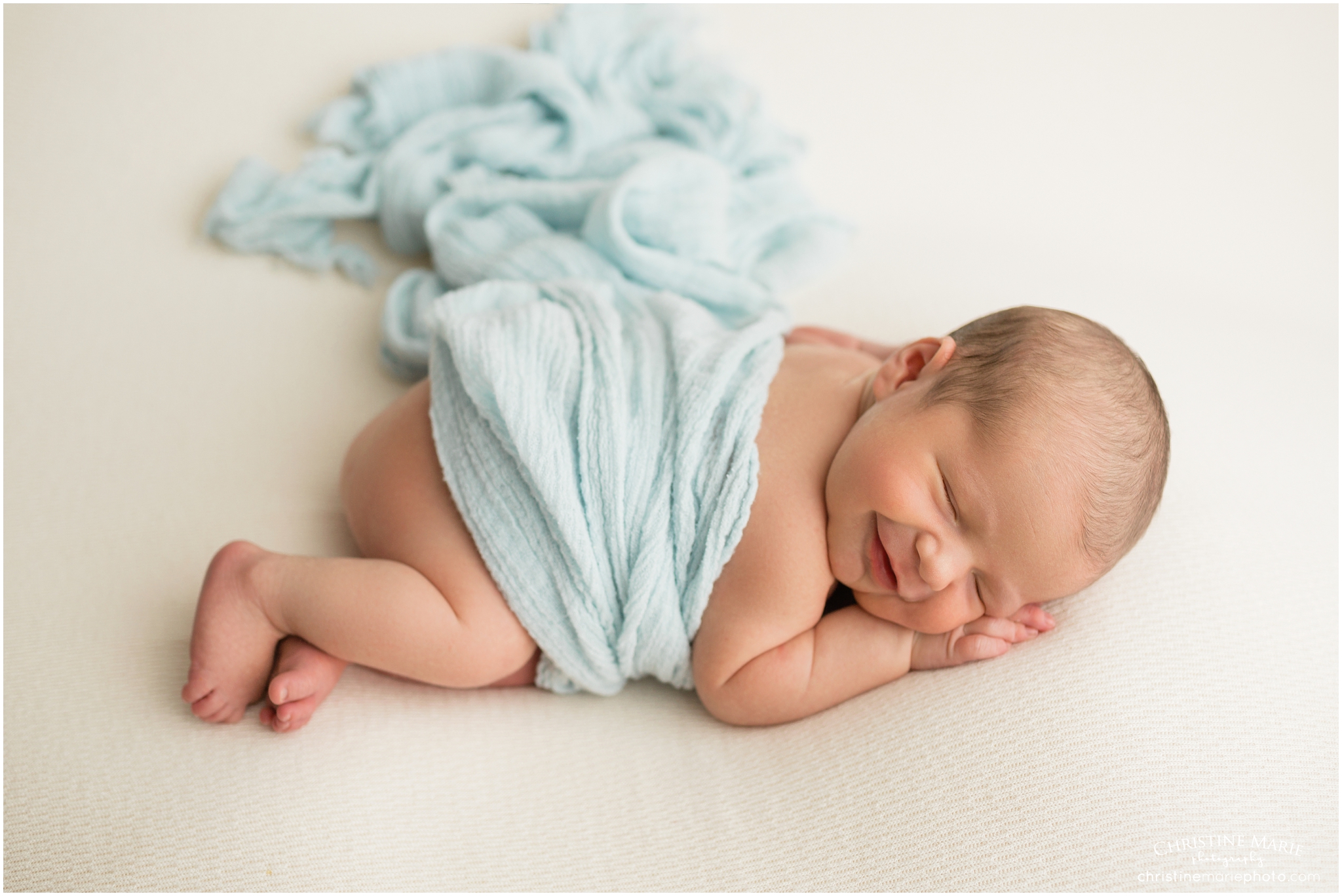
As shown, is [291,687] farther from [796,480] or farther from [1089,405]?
[1089,405]

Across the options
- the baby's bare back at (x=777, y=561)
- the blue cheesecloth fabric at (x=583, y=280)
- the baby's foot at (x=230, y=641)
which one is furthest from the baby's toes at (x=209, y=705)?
the baby's bare back at (x=777, y=561)

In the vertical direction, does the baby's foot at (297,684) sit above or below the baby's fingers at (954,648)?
below

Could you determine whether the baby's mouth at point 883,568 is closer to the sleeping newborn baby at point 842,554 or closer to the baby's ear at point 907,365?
the sleeping newborn baby at point 842,554

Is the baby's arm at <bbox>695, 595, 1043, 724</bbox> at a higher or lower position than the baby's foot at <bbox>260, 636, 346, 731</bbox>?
higher

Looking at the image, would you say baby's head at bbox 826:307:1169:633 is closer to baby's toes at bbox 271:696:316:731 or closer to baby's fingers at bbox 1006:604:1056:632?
baby's fingers at bbox 1006:604:1056:632

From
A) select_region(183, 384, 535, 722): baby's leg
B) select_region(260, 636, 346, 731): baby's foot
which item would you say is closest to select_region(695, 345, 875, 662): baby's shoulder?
select_region(183, 384, 535, 722): baby's leg

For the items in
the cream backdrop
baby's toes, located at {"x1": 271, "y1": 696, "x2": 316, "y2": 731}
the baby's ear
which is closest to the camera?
the cream backdrop

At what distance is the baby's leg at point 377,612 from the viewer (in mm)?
1037

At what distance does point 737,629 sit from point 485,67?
1.17 metres

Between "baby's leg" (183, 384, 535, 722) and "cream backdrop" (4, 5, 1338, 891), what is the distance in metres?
0.07

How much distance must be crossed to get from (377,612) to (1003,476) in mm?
708

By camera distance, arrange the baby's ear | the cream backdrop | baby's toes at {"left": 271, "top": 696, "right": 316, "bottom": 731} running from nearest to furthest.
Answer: the cream backdrop
baby's toes at {"left": 271, "top": 696, "right": 316, "bottom": 731}
the baby's ear

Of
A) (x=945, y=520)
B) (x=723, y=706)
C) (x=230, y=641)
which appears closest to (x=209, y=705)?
(x=230, y=641)

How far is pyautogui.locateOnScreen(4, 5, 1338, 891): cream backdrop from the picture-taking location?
91cm
